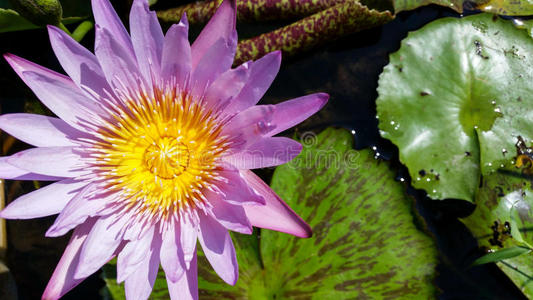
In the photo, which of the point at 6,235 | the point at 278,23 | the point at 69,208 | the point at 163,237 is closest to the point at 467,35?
the point at 278,23

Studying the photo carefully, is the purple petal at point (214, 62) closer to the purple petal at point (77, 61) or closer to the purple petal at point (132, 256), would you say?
the purple petal at point (77, 61)

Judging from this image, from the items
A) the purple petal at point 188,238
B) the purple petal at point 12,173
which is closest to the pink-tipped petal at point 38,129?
the purple petal at point 12,173

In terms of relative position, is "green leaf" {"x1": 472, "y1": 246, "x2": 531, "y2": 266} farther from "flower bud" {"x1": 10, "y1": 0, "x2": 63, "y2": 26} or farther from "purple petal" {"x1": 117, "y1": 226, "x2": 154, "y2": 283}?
"flower bud" {"x1": 10, "y1": 0, "x2": 63, "y2": 26}

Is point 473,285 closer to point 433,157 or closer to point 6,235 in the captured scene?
point 433,157

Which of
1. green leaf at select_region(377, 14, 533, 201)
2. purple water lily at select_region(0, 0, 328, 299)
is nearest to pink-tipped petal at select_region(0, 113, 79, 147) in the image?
purple water lily at select_region(0, 0, 328, 299)

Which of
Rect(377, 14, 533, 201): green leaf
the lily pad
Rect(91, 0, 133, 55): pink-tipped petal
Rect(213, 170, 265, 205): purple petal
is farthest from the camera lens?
Rect(377, 14, 533, 201): green leaf

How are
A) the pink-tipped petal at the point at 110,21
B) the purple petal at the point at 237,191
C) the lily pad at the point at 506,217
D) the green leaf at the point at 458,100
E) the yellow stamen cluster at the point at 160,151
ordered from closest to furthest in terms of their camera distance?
the purple petal at the point at 237,191 < the pink-tipped petal at the point at 110,21 < the yellow stamen cluster at the point at 160,151 < the lily pad at the point at 506,217 < the green leaf at the point at 458,100

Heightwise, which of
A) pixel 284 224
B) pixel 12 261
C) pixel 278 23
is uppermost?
pixel 278 23
